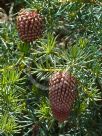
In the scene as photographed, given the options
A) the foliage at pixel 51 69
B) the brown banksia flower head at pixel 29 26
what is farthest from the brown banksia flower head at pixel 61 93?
the brown banksia flower head at pixel 29 26

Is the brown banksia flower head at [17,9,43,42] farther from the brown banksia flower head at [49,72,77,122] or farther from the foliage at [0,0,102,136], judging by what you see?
the brown banksia flower head at [49,72,77,122]

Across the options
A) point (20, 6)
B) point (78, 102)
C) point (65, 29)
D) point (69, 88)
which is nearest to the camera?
point (69, 88)

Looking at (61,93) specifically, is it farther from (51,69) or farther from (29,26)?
(29,26)

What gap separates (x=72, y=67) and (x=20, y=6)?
59 cm

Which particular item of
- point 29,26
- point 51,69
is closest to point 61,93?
point 51,69

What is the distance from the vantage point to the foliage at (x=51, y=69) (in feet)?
4.75

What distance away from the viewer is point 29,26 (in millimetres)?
1519

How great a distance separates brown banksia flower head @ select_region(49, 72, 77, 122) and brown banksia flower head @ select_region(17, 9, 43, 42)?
0.17m

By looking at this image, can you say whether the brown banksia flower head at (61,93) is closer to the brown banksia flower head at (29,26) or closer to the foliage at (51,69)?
the foliage at (51,69)

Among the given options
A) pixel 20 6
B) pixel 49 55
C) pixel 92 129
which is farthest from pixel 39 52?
pixel 20 6

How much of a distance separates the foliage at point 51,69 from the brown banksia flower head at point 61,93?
0.03 meters

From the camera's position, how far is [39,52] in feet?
4.82

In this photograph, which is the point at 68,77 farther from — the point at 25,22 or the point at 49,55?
the point at 25,22

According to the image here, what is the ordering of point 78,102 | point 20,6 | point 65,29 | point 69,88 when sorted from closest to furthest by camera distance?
point 69,88, point 78,102, point 65,29, point 20,6
